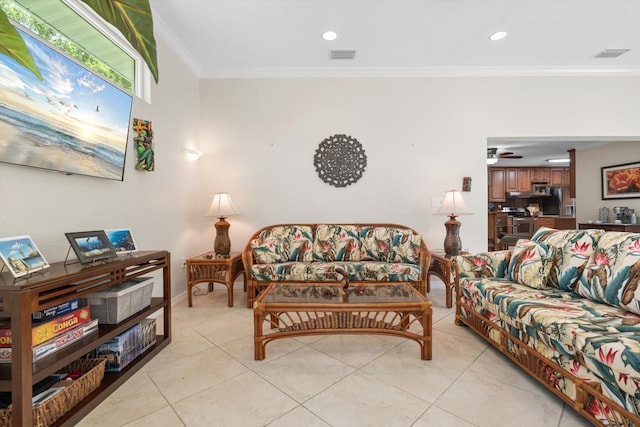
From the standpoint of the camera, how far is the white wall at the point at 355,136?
379 centimetres

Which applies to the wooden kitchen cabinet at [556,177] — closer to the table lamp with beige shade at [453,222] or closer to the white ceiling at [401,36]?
the white ceiling at [401,36]

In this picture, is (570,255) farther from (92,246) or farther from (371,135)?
(92,246)

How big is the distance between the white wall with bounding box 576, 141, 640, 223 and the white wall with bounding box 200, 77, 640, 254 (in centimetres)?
357

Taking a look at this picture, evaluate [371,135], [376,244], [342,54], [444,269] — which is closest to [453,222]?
[444,269]

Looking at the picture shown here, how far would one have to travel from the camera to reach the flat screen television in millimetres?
1507

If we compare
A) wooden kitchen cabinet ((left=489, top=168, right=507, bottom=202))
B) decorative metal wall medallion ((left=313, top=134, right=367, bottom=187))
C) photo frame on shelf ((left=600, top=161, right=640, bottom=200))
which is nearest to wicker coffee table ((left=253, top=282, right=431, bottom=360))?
decorative metal wall medallion ((left=313, top=134, right=367, bottom=187))

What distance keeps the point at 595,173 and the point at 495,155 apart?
2.01m

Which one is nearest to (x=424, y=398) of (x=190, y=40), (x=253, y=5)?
(x=253, y=5)

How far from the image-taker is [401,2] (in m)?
2.54

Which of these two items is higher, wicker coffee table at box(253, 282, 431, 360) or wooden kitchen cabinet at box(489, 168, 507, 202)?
wooden kitchen cabinet at box(489, 168, 507, 202)

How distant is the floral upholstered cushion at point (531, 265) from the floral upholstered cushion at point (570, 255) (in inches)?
2.3

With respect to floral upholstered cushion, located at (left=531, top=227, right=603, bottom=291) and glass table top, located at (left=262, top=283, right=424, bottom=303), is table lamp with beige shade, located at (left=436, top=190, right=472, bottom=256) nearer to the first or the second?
floral upholstered cushion, located at (left=531, top=227, right=603, bottom=291)

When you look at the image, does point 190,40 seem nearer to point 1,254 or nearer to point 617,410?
point 1,254

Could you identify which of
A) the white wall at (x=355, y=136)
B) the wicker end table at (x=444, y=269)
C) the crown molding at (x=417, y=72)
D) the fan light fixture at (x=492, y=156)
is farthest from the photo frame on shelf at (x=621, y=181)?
the wicker end table at (x=444, y=269)
